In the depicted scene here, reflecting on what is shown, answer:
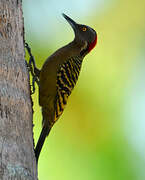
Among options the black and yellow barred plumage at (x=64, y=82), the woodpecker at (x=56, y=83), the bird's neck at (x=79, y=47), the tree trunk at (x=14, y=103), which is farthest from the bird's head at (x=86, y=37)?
the tree trunk at (x=14, y=103)

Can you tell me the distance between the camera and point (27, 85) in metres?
3.93

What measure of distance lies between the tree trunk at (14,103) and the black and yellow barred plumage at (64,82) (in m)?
1.43

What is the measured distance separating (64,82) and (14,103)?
2.14 meters

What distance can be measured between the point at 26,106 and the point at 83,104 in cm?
364

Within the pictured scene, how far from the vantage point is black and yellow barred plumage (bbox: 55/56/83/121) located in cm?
557

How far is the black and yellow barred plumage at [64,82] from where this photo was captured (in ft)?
18.3

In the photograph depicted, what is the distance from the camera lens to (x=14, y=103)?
11.5 ft

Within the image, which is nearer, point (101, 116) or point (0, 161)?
point (0, 161)

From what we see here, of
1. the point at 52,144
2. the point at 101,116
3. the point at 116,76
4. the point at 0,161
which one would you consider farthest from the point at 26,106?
the point at 116,76

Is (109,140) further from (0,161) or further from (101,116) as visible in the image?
(0,161)

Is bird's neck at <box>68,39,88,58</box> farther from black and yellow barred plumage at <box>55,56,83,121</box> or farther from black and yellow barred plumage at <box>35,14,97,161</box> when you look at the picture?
black and yellow barred plumage at <box>55,56,83,121</box>

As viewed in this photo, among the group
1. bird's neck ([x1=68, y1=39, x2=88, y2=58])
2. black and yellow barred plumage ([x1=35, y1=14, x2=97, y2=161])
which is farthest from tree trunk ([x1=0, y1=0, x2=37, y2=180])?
bird's neck ([x1=68, y1=39, x2=88, y2=58])

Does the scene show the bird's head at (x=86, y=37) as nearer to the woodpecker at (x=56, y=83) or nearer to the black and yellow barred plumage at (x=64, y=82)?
the woodpecker at (x=56, y=83)

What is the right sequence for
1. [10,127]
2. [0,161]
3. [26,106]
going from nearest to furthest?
[0,161] → [10,127] → [26,106]
